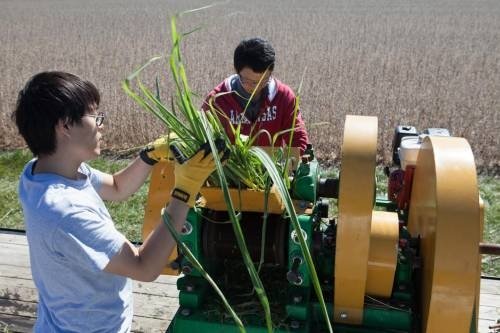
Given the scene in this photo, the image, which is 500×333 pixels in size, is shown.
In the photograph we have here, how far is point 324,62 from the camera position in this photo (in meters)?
10.7

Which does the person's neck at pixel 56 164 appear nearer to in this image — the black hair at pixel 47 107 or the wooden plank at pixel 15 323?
the black hair at pixel 47 107

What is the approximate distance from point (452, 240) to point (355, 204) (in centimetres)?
35

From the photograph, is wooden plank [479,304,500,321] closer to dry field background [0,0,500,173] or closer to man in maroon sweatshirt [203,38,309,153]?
man in maroon sweatshirt [203,38,309,153]

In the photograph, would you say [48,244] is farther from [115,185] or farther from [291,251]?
[291,251]

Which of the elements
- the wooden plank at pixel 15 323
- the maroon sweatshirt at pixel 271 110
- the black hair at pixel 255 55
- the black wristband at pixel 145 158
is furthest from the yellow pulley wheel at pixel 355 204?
the wooden plank at pixel 15 323

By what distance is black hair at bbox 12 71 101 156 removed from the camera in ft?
5.11

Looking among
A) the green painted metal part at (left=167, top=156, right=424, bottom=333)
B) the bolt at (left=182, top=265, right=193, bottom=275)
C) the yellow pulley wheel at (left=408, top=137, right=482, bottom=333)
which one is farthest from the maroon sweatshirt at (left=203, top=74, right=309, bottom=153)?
the yellow pulley wheel at (left=408, top=137, right=482, bottom=333)

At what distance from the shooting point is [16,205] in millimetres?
4957

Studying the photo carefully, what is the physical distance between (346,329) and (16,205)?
12.4ft

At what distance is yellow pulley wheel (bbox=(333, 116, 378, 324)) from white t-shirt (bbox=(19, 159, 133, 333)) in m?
0.82

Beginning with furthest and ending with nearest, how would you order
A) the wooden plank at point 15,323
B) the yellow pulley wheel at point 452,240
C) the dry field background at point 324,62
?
the dry field background at point 324,62
the wooden plank at point 15,323
the yellow pulley wheel at point 452,240

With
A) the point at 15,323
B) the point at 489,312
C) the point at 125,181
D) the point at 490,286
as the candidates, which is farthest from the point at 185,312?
the point at 490,286

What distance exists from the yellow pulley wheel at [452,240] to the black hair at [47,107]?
1255mm

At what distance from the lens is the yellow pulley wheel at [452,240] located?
1.81m
